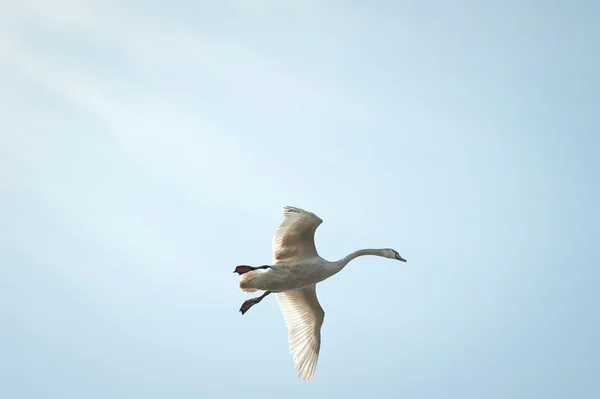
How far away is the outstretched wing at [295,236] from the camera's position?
61.8 feet

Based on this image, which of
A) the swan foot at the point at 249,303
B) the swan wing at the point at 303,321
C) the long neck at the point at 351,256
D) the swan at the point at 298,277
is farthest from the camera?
the swan wing at the point at 303,321

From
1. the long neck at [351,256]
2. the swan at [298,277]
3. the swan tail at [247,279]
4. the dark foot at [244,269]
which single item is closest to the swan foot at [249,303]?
the swan at [298,277]

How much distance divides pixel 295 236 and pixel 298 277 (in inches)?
41.3

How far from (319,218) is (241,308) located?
10.3 ft

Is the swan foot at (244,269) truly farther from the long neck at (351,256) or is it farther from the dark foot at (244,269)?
the long neck at (351,256)

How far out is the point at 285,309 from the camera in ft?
68.0

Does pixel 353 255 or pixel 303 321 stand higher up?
pixel 353 255

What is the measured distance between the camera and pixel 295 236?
759 inches

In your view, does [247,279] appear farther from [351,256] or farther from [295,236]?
[351,256]

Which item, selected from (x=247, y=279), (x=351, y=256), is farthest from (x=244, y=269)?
(x=351, y=256)

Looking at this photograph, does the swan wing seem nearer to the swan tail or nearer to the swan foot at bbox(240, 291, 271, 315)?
the swan foot at bbox(240, 291, 271, 315)

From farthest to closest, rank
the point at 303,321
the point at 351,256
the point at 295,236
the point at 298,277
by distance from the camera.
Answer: the point at 303,321 → the point at 351,256 → the point at 295,236 → the point at 298,277

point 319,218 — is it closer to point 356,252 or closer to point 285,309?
point 356,252

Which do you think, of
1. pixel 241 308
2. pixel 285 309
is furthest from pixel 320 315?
pixel 241 308
